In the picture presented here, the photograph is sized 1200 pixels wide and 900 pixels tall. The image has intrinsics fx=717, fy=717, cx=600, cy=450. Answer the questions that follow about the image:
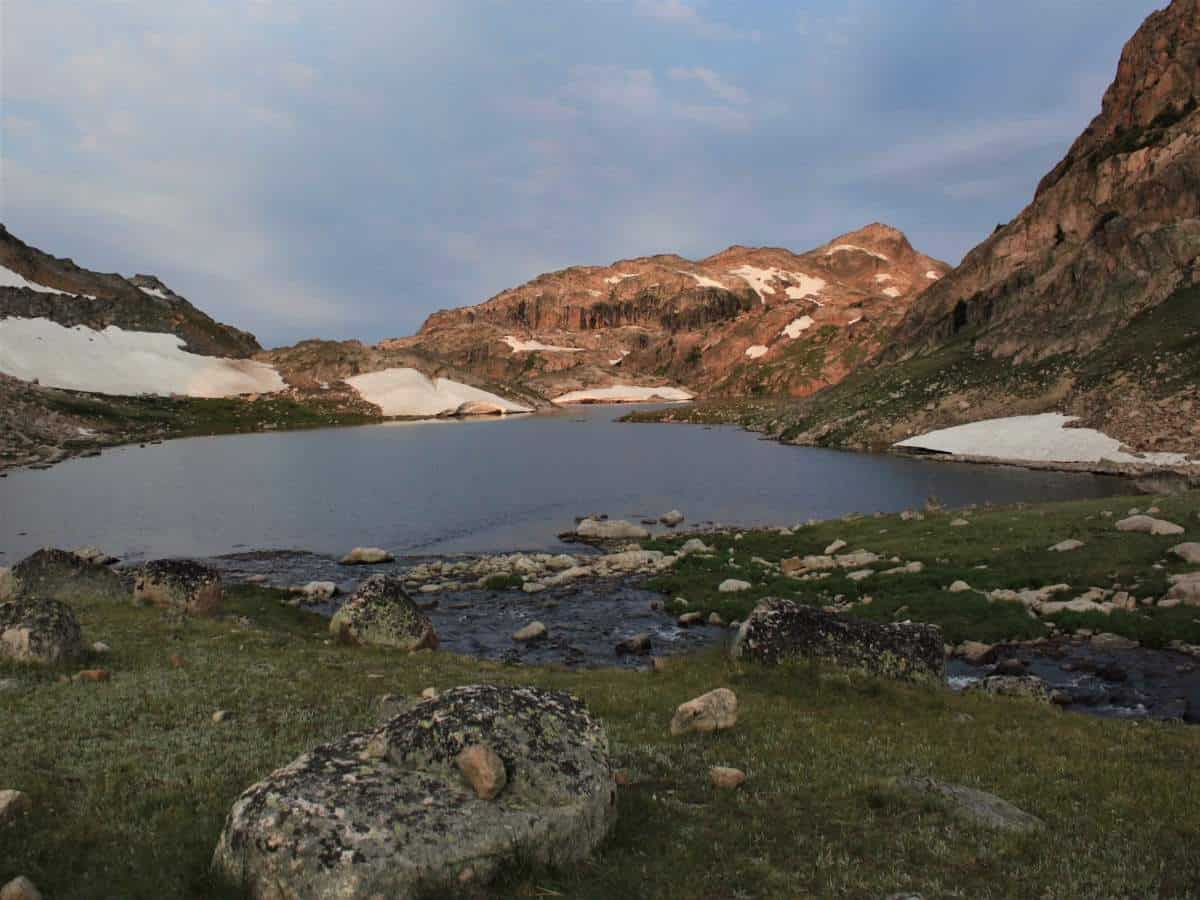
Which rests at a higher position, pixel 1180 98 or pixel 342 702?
pixel 1180 98

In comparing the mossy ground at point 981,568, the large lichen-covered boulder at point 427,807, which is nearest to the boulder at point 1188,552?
the mossy ground at point 981,568

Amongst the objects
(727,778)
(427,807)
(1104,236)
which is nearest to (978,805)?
(727,778)

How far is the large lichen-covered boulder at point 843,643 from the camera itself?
60.0 feet

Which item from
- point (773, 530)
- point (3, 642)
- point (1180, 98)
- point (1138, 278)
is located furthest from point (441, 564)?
point (1180, 98)

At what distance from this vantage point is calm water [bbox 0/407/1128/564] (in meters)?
52.4

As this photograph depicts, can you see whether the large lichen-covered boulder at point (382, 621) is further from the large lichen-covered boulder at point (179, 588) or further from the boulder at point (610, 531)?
the boulder at point (610, 531)

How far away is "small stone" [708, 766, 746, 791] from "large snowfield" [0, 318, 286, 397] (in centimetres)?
17607

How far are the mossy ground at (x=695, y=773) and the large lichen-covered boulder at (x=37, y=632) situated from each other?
538mm

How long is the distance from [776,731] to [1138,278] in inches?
4263

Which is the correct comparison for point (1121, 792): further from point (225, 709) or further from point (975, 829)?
point (225, 709)

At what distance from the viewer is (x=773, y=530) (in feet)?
157

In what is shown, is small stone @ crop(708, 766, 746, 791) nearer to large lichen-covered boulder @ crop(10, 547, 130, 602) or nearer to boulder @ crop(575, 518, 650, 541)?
large lichen-covered boulder @ crop(10, 547, 130, 602)

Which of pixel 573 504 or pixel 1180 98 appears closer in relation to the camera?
pixel 573 504

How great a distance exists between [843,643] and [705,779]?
823cm
